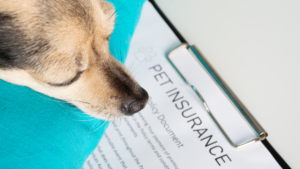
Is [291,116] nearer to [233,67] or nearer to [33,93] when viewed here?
[233,67]

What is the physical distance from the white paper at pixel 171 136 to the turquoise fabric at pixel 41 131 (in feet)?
0.39

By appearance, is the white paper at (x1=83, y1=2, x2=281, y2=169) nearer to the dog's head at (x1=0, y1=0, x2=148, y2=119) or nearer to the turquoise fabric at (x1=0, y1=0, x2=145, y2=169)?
the turquoise fabric at (x1=0, y1=0, x2=145, y2=169)

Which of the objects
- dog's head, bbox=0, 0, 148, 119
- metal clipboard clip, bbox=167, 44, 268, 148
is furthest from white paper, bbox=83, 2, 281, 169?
dog's head, bbox=0, 0, 148, 119

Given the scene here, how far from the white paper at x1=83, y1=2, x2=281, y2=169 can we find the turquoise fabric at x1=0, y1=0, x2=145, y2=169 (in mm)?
119

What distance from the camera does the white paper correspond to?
1184 millimetres

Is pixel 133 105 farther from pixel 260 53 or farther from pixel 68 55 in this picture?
pixel 260 53

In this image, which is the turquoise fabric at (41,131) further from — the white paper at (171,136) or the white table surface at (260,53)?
the white table surface at (260,53)

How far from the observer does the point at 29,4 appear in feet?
2.78

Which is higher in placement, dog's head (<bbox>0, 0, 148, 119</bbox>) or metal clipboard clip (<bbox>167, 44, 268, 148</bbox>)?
dog's head (<bbox>0, 0, 148, 119</bbox>)

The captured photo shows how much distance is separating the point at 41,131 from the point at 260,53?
1088mm

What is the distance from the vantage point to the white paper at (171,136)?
1.18 m

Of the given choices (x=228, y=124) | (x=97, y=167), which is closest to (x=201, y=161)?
(x=228, y=124)

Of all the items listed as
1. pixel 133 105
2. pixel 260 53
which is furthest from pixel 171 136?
pixel 260 53

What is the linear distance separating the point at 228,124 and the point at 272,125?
22 cm
